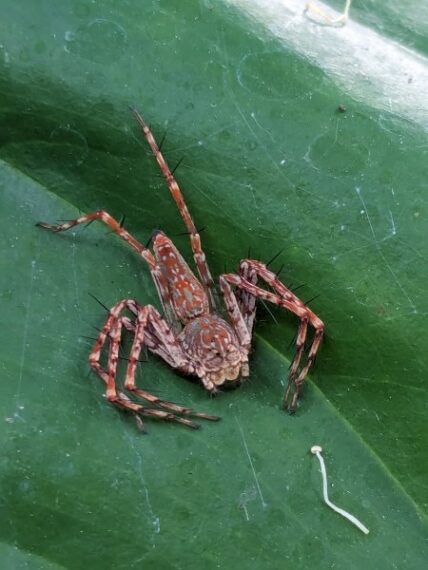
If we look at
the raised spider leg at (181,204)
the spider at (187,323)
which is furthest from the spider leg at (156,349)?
the raised spider leg at (181,204)

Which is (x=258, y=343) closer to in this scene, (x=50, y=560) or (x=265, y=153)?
(x=265, y=153)

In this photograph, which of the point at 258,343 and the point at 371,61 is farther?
the point at 258,343

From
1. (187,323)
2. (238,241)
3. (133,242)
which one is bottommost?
(187,323)

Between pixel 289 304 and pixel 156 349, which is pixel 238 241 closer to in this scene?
pixel 289 304

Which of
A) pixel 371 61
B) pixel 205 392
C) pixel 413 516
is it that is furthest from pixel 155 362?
pixel 371 61

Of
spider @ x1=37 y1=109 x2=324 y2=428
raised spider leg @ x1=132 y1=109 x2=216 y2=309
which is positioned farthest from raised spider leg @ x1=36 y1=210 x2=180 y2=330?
raised spider leg @ x1=132 y1=109 x2=216 y2=309

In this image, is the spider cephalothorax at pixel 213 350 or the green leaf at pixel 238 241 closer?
the green leaf at pixel 238 241

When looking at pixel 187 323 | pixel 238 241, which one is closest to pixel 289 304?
pixel 238 241

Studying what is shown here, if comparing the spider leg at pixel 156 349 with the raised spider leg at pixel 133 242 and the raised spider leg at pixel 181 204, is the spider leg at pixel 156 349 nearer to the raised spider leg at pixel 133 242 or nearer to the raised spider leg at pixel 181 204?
the raised spider leg at pixel 133 242
